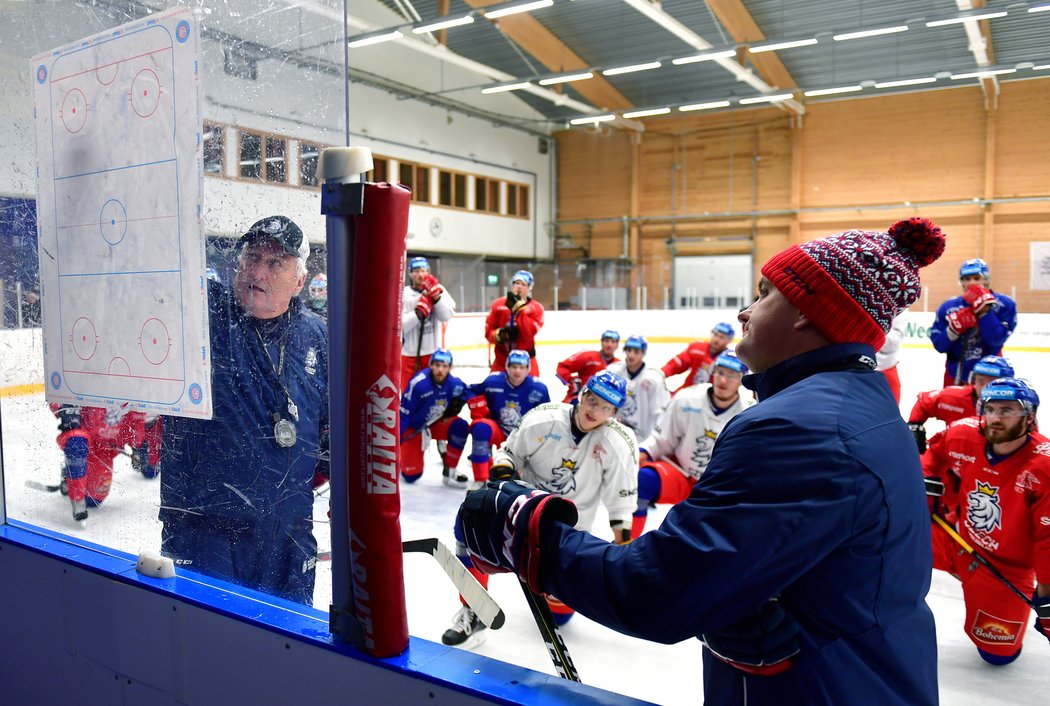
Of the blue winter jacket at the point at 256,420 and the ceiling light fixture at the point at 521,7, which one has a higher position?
the ceiling light fixture at the point at 521,7

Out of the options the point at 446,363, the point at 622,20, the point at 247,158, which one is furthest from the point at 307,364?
the point at 622,20

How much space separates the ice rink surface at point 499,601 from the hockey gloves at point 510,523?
377 mm

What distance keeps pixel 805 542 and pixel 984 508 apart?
295cm

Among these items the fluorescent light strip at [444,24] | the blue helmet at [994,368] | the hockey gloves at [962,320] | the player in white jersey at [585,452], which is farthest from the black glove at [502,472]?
the fluorescent light strip at [444,24]

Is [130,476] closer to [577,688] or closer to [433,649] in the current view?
[433,649]

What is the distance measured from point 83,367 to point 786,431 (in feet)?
4.74

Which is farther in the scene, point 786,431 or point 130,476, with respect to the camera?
point 130,476

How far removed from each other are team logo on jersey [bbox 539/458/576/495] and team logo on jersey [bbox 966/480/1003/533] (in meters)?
1.66

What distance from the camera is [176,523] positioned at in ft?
5.21

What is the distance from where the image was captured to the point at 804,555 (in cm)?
82

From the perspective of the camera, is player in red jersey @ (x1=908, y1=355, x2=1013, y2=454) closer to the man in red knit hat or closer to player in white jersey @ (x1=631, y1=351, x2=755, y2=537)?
player in white jersey @ (x1=631, y1=351, x2=755, y2=537)

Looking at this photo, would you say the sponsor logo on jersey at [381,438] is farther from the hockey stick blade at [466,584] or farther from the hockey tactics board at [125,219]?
the hockey tactics board at [125,219]

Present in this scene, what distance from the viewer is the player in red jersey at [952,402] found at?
4184 millimetres

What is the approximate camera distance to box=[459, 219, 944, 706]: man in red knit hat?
0.83 metres
